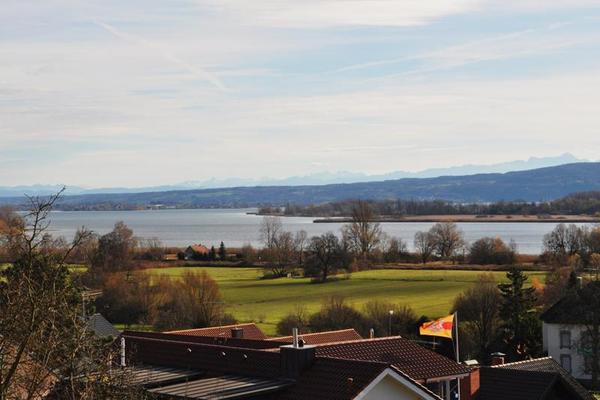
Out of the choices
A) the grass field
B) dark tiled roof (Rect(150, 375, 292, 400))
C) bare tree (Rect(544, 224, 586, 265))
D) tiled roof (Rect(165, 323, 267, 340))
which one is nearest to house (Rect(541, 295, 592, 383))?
the grass field

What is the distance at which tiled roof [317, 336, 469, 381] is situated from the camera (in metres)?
22.6

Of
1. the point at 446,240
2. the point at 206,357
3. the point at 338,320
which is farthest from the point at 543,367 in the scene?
the point at 446,240

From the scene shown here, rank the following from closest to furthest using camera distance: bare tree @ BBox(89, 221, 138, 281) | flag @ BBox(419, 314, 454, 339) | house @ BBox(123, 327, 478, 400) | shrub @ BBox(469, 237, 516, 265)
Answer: house @ BBox(123, 327, 478, 400), flag @ BBox(419, 314, 454, 339), bare tree @ BBox(89, 221, 138, 281), shrub @ BBox(469, 237, 516, 265)

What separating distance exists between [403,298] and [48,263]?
45.1 meters

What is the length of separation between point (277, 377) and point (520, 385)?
1217 cm

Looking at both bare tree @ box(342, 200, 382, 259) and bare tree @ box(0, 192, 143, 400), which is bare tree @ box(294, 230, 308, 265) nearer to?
bare tree @ box(342, 200, 382, 259)

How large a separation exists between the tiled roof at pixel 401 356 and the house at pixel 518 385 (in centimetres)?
574

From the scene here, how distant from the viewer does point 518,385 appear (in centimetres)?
2978

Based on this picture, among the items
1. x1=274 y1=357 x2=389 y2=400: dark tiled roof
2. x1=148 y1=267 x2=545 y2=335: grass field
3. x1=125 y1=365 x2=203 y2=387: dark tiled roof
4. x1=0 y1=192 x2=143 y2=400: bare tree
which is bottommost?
x1=148 y1=267 x2=545 y2=335: grass field

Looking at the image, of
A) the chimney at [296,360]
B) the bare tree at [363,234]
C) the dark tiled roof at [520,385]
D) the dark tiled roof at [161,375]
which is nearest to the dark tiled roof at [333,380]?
the chimney at [296,360]

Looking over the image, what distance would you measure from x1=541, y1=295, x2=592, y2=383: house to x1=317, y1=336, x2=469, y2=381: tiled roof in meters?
22.4

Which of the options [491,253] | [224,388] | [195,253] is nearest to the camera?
[224,388]

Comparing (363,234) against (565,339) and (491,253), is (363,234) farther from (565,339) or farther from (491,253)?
(565,339)

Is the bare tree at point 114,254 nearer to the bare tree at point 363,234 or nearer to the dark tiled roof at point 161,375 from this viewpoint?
the bare tree at point 363,234
